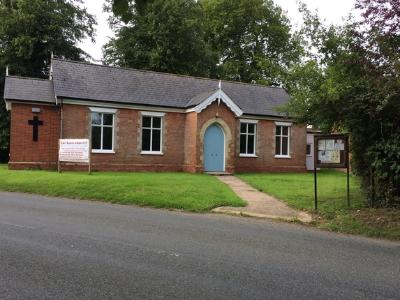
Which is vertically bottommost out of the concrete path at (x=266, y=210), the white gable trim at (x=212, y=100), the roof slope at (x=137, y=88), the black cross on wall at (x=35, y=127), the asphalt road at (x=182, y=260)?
the asphalt road at (x=182, y=260)

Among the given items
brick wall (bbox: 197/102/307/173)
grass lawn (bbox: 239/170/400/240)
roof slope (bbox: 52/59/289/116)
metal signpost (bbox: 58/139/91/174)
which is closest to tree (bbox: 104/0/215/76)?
roof slope (bbox: 52/59/289/116)

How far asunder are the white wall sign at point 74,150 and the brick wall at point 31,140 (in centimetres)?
257

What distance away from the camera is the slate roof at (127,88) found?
25.4 meters

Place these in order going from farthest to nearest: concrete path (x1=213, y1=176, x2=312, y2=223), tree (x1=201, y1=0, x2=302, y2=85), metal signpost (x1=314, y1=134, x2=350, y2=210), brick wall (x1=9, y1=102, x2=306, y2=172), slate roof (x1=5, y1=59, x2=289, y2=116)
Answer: tree (x1=201, y1=0, x2=302, y2=85)
slate roof (x1=5, y1=59, x2=289, y2=116)
brick wall (x1=9, y1=102, x2=306, y2=172)
metal signpost (x1=314, y1=134, x2=350, y2=210)
concrete path (x1=213, y1=176, x2=312, y2=223)

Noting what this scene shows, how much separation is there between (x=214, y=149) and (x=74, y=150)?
8223mm

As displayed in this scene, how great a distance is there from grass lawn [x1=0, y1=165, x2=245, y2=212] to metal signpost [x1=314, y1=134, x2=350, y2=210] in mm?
2672

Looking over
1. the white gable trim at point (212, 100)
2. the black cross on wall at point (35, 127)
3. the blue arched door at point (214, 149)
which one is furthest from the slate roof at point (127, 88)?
the blue arched door at point (214, 149)

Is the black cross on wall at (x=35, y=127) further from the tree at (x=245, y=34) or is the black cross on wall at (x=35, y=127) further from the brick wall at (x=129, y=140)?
the tree at (x=245, y=34)

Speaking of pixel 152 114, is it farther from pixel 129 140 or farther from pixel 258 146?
pixel 258 146

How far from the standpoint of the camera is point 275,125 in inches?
1203

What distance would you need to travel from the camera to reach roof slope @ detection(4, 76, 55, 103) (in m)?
24.7

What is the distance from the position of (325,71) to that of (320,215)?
160 inches

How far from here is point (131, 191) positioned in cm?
1586

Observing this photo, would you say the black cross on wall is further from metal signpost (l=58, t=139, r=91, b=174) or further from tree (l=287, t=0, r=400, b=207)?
tree (l=287, t=0, r=400, b=207)
